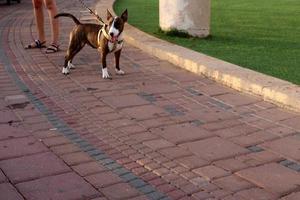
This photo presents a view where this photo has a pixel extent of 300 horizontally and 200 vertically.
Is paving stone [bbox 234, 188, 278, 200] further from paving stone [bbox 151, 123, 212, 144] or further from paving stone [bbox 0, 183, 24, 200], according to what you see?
paving stone [bbox 0, 183, 24, 200]

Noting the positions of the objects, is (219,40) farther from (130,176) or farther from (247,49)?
(130,176)

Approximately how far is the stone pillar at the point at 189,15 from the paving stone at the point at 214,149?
4332 mm

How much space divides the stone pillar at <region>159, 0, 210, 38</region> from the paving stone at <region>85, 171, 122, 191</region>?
506cm

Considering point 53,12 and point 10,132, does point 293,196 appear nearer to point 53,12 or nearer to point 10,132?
point 10,132

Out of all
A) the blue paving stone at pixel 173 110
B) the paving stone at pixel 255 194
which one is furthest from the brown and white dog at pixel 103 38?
the paving stone at pixel 255 194

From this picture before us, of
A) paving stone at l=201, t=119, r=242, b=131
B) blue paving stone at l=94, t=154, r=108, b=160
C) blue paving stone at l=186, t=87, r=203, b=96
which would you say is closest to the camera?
blue paving stone at l=94, t=154, r=108, b=160

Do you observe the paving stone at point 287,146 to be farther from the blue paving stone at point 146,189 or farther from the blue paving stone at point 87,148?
the blue paving stone at point 87,148

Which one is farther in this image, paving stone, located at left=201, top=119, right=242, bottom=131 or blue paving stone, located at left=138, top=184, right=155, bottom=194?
paving stone, located at left=201, top=119, right=242, bottom=131

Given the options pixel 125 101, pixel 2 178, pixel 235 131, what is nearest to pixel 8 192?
pixel 2 178

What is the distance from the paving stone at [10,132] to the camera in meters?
4.33

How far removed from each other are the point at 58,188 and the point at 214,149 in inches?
51.4

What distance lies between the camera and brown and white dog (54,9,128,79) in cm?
575

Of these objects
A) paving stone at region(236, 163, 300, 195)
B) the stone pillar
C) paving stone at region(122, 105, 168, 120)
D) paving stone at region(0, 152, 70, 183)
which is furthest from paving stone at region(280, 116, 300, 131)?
the stone pillar

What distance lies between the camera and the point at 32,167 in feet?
12.2
